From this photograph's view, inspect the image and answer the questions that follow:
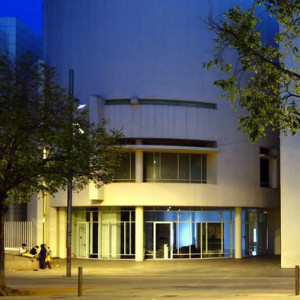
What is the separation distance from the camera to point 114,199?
41781 millimetres

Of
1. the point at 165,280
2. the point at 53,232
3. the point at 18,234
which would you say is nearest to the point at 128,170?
the point at 53,232

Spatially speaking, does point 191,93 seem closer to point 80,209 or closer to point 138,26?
point 138,26

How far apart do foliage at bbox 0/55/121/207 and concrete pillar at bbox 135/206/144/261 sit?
1959 centimetres

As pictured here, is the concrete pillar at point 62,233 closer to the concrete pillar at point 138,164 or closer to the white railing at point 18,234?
the white railing at point 18,234

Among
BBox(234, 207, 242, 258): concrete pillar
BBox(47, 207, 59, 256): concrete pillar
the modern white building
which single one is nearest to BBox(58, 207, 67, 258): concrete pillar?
the modern white building

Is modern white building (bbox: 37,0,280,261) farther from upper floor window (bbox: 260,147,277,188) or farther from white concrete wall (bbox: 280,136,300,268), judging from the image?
white concrete wall (bbox: 280,136,300,268)

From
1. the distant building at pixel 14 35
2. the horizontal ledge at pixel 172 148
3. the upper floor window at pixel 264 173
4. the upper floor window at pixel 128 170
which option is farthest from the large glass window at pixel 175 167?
the distant building at pixel 14 35

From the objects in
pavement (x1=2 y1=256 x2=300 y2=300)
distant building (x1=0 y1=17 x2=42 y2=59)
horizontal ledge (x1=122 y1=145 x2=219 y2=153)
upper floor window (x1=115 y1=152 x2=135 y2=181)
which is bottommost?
pavement (x1=2 y1=256 x2=300 y2=300)

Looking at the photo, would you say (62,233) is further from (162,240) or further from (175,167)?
(175,167)

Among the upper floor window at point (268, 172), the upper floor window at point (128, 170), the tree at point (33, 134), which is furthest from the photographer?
the upper floor window at point (268, 172)

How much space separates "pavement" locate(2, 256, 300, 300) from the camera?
21.9 metres

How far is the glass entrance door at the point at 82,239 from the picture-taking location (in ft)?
147

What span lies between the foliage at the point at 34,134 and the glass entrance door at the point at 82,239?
2214cm

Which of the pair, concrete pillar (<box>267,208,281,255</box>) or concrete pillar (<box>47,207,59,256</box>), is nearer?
concrete pillar (<box>47,207,59,256</box>)
